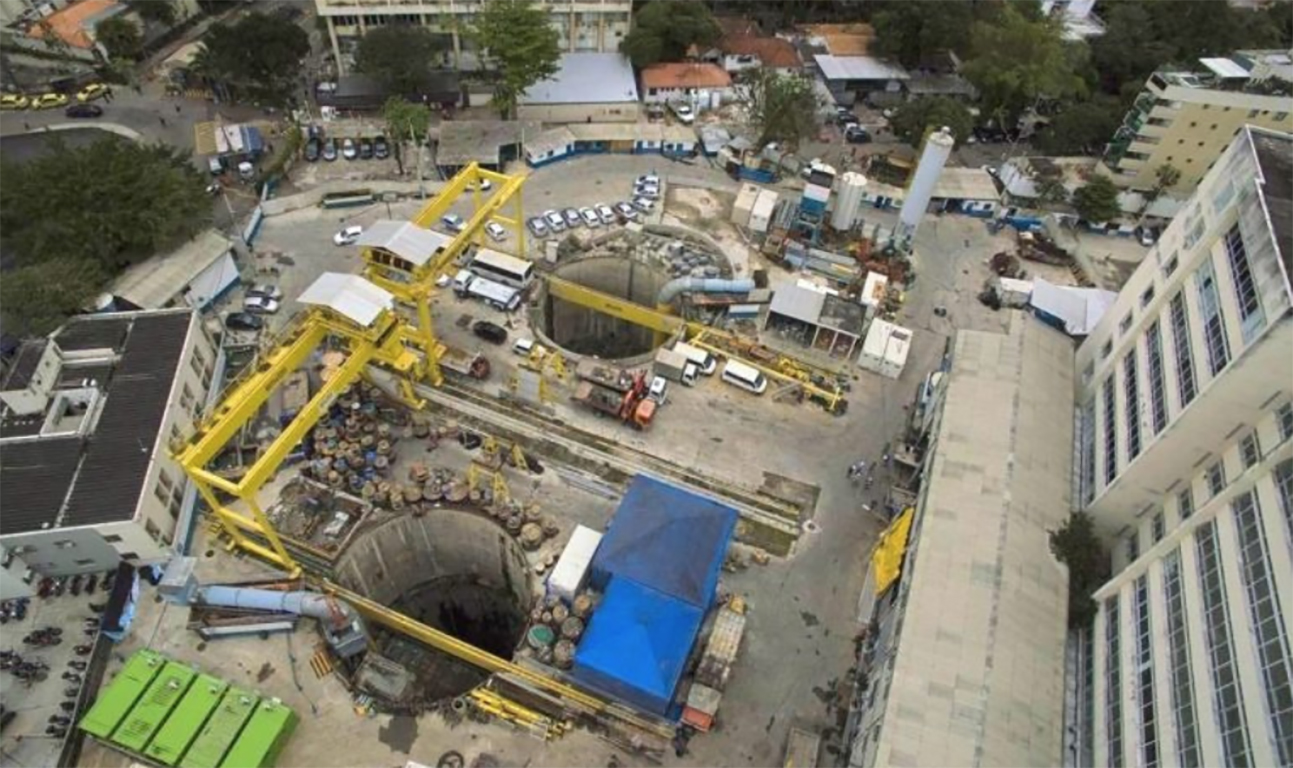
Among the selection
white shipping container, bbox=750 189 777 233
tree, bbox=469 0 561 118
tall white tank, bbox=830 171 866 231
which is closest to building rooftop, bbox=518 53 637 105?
tree, bbox=469 0 561 118

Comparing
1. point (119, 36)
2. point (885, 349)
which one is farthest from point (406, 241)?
point (119, 36)

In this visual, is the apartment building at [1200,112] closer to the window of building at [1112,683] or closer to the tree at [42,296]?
the window of building at [1112,683]

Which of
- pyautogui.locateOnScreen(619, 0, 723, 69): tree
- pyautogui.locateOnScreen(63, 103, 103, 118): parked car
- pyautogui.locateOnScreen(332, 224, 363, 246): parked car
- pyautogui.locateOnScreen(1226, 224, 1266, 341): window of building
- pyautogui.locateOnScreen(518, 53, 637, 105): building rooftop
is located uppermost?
pyautogui.locateOnScreen(619, 0, 723, 69): tree

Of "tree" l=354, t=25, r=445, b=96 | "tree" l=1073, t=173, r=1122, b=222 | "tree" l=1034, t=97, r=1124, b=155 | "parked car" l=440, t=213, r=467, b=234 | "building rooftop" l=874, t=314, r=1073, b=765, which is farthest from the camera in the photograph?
"tree" l=1034, t=97, r=1124, b=155

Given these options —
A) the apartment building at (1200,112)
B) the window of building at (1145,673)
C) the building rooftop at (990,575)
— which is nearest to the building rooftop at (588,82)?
the building rooftop at (990,575)

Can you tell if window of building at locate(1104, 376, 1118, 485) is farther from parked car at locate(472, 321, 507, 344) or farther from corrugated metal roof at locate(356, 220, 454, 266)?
corrugated metal roof at locate(356, 220, 454, 266)

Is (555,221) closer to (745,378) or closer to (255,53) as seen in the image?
(745,378)
